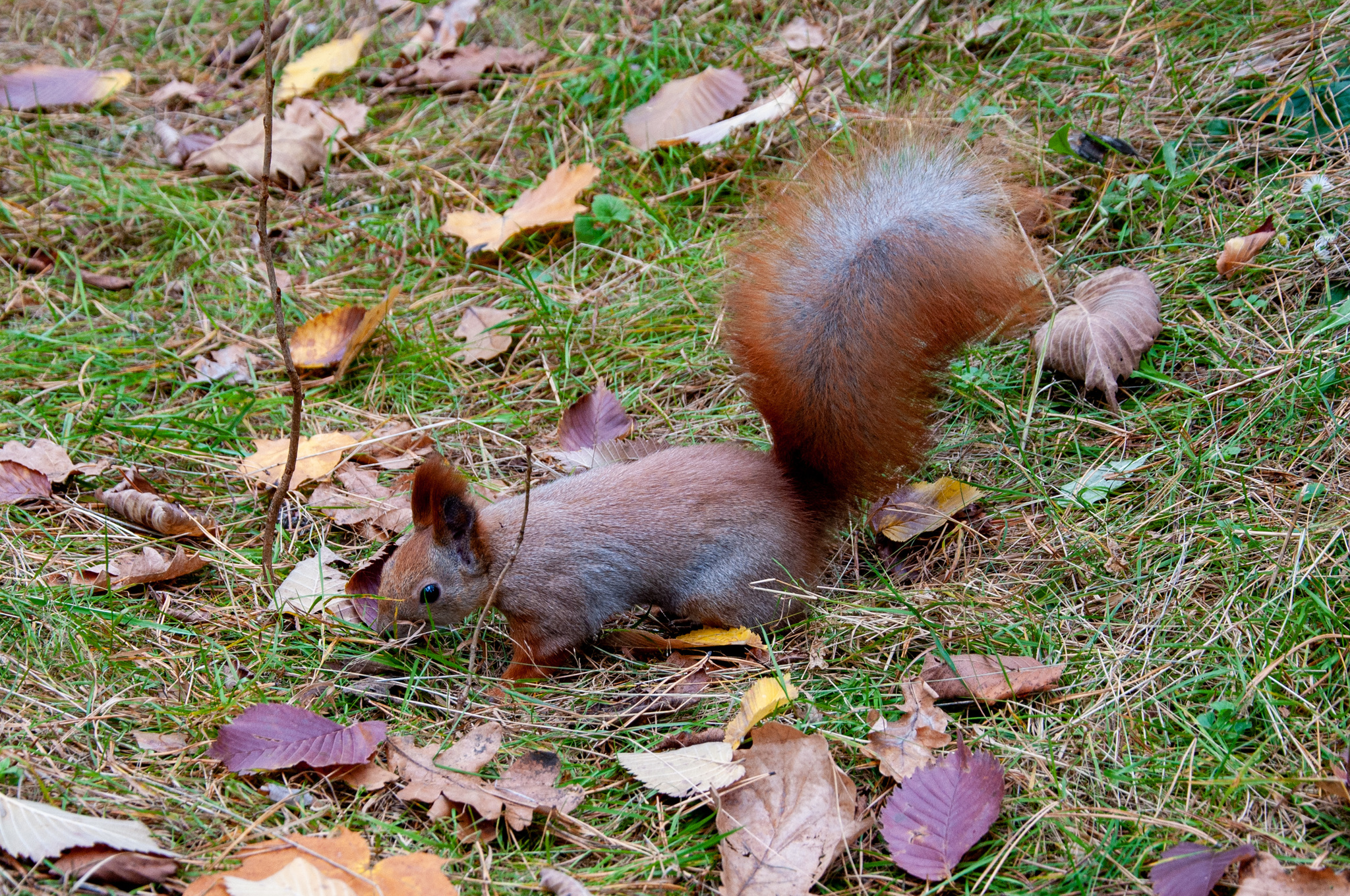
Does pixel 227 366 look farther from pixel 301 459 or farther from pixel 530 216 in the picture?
pixel 530 216

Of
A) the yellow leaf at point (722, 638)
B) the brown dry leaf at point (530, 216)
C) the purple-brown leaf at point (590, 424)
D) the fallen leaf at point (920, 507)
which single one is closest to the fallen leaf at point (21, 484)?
the purple-brown leaf at point (590, 424)

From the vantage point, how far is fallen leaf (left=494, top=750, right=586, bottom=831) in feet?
5.60

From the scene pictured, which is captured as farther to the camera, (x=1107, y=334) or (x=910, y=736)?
(x=1107, y=334)

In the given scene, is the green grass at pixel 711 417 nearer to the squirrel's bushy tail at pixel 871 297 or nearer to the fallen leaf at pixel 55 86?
the fallen leaf at pixel 55 86

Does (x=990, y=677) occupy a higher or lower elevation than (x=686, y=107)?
lower

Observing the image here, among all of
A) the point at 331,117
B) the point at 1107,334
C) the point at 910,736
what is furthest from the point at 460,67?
the point at 910,736

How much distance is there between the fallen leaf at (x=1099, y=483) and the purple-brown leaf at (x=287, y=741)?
147 cm

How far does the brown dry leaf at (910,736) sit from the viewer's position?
5.65ft

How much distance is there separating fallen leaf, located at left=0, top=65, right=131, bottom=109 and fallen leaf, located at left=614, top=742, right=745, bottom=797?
365 cm

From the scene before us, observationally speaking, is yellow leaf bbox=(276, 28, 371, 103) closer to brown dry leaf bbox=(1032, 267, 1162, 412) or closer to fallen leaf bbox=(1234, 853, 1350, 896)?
brown dry leaf bbox=(1032, 267, 1162, 412)

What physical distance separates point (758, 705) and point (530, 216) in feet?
6.26

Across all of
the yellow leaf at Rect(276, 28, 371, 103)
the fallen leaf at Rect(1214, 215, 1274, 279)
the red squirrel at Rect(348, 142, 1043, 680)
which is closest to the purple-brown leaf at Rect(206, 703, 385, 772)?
the red squirrel at Rect(348, 142, 1043, 680)

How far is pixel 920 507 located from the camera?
2385mm

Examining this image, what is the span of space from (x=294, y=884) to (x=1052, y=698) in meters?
1.26
